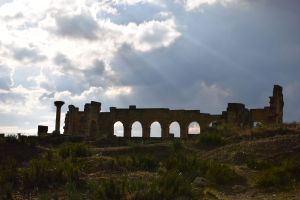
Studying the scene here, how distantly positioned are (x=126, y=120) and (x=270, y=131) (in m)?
24.3

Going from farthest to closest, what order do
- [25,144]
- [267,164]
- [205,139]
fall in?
1. [25,144]
2. [205,139]
3. [267,164]

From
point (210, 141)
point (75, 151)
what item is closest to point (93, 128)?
point (210, 141)

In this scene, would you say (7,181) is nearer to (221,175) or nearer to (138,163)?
(138,163)

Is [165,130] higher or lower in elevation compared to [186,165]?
higher

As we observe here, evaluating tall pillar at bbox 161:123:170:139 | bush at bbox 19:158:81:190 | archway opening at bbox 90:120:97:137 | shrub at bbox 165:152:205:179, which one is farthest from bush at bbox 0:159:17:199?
archway opening at bbox 90:120:97:137

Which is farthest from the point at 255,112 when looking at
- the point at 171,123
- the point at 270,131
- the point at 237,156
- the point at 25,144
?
the point at 237,156

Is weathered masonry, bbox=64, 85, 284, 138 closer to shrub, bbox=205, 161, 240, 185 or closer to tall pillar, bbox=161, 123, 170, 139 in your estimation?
tall pillar, bbox=161, 123, 170, 139

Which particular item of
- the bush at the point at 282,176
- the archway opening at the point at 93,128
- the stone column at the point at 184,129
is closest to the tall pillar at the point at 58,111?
the archway opening at the point at 93,128

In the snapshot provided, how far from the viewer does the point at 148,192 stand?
10484mm

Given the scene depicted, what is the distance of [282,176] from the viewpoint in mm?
13648

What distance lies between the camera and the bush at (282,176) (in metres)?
13.1

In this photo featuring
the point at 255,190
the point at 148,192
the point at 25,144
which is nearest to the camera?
the point at 148,192

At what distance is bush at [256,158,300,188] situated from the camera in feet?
43.0

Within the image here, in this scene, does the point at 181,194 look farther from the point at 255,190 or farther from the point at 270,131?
the point at 270,131
